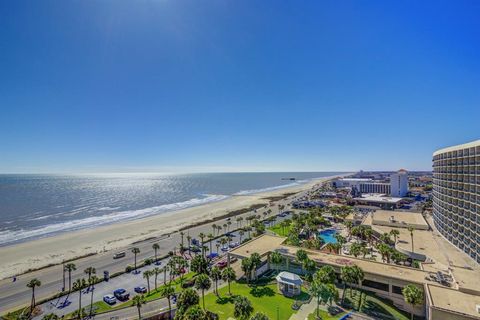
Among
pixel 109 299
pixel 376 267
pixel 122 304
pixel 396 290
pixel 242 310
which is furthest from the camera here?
pixel 376 267

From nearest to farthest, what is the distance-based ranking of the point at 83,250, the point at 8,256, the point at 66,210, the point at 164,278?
the point at 164,278
the point at 8,256
the point at 83,250
the point at 66,210

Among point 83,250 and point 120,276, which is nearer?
point 120,276

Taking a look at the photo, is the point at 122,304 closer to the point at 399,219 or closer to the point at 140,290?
the point at 140,290

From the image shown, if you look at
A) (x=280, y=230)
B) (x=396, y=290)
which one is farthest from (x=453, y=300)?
(x=280, y=230)

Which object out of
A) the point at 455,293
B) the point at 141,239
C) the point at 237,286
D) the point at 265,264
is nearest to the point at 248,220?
the point at 141,239

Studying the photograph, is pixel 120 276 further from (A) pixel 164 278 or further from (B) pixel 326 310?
(B) pixel 326 310

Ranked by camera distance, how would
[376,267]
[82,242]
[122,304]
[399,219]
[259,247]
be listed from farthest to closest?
[399,219]
[82,242]
[259,247]
[376,267]
[122,304]

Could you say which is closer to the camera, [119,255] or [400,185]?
[119,255]

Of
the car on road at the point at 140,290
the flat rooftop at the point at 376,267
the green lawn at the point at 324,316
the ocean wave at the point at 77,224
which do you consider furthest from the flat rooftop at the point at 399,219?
the ocean wave at the point at 77,224

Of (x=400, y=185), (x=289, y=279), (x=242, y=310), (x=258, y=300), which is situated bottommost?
(x=258, y=300)
